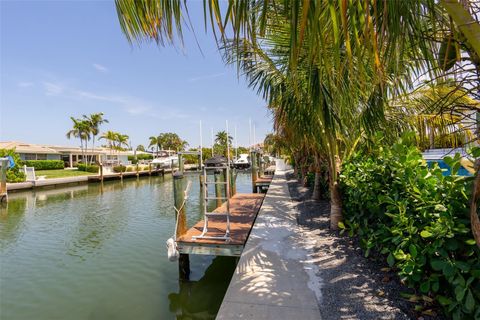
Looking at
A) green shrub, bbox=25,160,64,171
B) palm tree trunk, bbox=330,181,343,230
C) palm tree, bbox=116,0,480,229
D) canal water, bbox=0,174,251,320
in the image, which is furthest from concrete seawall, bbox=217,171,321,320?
green shrub, bbox=25,160,64,171

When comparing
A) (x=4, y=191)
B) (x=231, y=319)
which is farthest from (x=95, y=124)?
(x=231, y=319)

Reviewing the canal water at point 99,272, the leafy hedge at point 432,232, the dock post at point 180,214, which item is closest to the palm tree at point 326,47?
the leafy hedge at point 432,232

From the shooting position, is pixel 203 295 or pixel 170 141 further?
pixel 170 141

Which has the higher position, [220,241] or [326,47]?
[326,47]

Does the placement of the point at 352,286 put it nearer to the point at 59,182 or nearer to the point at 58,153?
the point at 59,182

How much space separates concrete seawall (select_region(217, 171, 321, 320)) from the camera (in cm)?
289

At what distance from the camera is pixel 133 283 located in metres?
5.80

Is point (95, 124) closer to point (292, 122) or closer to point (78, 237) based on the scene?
point (78, 237)

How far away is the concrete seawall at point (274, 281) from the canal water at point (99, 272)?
4.53 ft

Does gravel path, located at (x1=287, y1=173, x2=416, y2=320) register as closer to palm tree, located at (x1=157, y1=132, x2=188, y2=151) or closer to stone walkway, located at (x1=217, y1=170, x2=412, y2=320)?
stone walkway, located at (x1=217, y1=170, x2=412, y2=320)

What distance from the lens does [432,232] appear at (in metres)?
2.18

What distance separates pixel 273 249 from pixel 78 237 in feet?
25.1

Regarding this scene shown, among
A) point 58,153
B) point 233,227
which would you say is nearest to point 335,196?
point 233,227

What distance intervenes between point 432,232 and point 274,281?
80.4 inches
